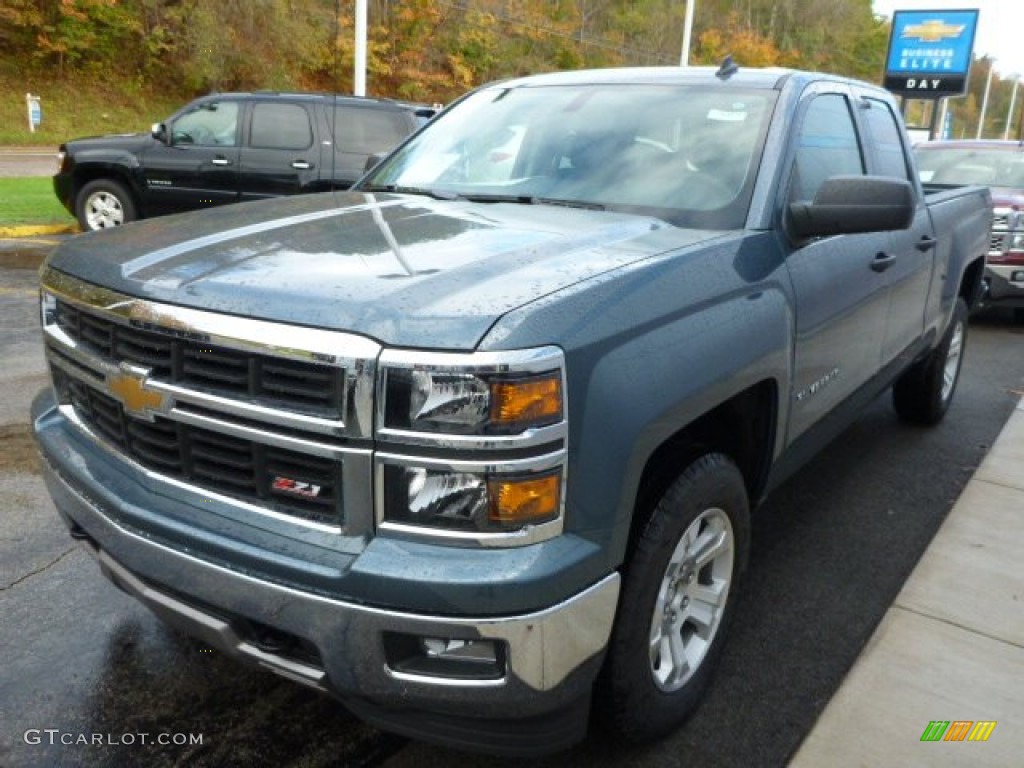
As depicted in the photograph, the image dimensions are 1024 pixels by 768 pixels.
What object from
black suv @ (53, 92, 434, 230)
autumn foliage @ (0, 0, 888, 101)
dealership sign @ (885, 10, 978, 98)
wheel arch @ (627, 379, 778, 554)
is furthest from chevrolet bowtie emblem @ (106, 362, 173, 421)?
dealership sign @ (885, 10, 978, 98)

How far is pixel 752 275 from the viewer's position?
8.61ft

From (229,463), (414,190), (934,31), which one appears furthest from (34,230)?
(934,31)

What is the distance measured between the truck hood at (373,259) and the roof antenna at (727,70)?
931 mm

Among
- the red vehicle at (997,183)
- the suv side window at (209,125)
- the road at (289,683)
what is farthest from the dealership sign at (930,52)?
the road at (289,683)

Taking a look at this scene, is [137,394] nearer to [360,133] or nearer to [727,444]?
[727,444]

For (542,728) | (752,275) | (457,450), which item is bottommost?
(542,728)

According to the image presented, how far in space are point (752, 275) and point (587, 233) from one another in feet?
1.63

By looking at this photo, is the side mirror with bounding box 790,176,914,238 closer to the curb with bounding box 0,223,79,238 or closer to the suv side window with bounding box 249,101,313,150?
the suv side window with bounding box 249,101,313,150

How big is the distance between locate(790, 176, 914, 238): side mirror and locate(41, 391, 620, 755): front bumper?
4.75 ft

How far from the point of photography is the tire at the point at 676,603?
219 centimetres

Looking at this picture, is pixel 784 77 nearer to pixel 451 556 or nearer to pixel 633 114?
pixel 633 114

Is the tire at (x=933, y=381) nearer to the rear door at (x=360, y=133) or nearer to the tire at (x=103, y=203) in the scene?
the rear door at (x=360, y=133)

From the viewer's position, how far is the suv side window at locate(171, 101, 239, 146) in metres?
10.4

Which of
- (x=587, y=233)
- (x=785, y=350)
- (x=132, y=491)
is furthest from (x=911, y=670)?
(x=132, y=491)
